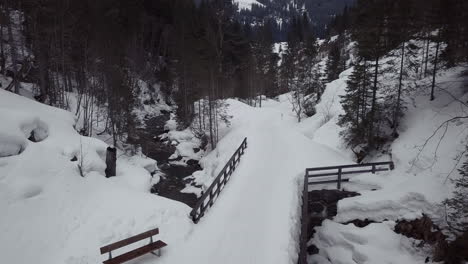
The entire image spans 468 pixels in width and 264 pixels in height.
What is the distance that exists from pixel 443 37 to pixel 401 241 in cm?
1217

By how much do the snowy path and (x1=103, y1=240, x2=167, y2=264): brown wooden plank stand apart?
0.50m

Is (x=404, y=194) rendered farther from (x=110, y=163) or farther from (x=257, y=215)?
(x=110, y=163)

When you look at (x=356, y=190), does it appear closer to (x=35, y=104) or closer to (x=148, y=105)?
(x=35, y=104)

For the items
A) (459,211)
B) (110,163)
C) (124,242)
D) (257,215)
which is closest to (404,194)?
(459,211)

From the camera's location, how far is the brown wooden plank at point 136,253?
6973mm

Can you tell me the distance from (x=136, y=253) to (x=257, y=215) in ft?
16.0

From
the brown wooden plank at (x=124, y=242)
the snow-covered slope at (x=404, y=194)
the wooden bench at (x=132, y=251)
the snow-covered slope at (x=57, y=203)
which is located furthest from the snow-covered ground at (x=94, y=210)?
the snow-covered slope at (x=404, y=194)

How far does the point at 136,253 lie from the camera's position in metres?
7.31

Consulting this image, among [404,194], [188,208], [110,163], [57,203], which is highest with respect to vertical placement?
[110,163]

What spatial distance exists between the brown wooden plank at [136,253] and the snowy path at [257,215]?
504 mm

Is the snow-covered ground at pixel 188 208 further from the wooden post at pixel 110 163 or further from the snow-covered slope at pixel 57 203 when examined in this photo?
the wooden post at pixel 110 163

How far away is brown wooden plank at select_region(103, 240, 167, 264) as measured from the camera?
22.9ft

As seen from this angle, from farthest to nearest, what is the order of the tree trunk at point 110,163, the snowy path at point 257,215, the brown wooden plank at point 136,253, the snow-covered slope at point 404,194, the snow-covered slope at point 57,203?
the tree trunk at point 110,163 < the snow-covered slope at point 404,194 < the snowy path at point 257,215 < the snow-covered slope at point 57,203 < the brown wooden plank at point 136,253

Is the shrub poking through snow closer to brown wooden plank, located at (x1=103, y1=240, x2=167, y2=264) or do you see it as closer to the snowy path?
the snowy path
